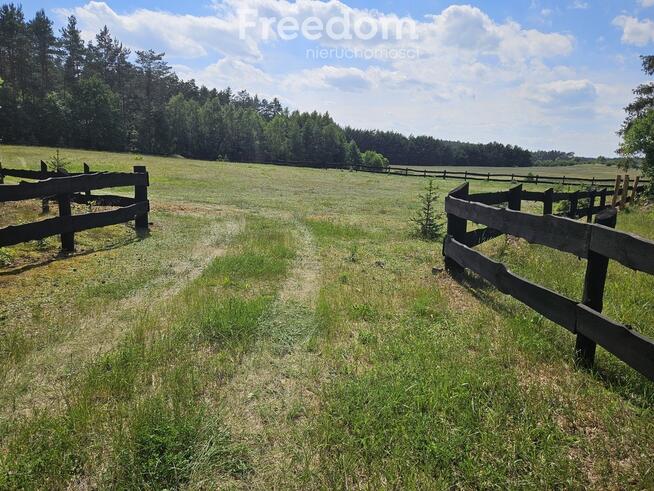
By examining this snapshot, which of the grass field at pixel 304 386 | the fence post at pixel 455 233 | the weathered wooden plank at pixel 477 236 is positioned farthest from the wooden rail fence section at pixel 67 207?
the weathered wooden plank at pixel 477 236

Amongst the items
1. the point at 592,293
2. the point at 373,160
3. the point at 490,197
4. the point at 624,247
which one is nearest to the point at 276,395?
the point at 592,293

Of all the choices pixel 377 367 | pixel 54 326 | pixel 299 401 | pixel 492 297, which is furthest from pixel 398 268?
pixel 54 326

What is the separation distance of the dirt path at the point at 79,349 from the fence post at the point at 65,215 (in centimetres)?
281

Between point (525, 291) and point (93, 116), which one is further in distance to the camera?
point (93, 116)

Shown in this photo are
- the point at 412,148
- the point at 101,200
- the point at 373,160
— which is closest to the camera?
the point at 101,200

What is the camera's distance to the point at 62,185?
8.66m

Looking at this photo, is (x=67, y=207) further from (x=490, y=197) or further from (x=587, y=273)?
(x=587, y=273)

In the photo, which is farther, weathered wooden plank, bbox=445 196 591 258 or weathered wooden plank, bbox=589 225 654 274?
weathered wooden plank, bbox=445 196 591 258

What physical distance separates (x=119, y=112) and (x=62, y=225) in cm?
8687

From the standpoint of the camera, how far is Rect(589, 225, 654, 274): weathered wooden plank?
136 inches

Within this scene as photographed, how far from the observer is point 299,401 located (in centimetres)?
376

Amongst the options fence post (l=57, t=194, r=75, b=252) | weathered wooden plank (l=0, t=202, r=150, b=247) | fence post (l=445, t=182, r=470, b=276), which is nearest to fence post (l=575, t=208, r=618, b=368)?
fence post (l=445, t=182, r=470, b=276)

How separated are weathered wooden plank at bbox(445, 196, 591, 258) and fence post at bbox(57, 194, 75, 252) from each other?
813 cm

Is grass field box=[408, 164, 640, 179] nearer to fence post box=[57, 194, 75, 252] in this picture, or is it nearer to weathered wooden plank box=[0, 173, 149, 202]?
weathered wooden plank box=[0, 173, 149, 202]
